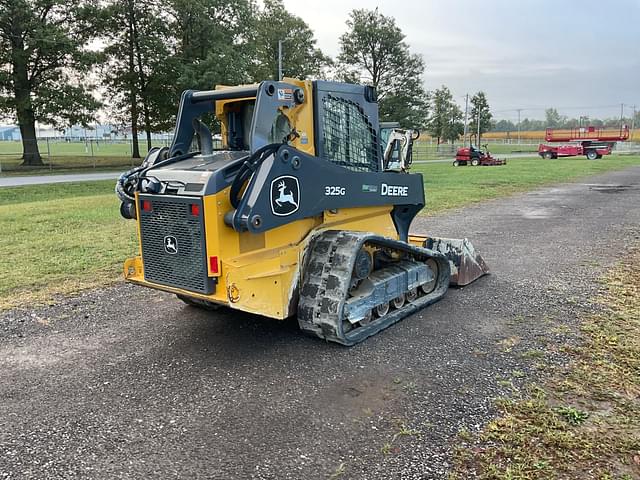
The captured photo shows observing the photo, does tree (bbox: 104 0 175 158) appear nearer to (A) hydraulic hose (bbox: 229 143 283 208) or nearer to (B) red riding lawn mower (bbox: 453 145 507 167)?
(B) red riding lawn mower (bbox: 453 145 507 167)

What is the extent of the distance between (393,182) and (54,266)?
507 cm

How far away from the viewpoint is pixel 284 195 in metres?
4.56

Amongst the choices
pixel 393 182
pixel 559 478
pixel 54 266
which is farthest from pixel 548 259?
pixel 54 266

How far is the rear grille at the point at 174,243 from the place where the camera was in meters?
4.38

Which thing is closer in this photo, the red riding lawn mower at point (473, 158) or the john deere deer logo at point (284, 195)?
the john deere deer logo at point (284, 195)

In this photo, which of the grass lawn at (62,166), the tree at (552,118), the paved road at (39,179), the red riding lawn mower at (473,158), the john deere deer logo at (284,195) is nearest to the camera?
the john deere deer logo at (284,195)

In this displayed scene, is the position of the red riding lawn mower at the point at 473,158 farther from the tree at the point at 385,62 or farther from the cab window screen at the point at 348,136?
the cab window screen at the point at 348,136

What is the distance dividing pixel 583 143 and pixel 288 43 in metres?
25.7

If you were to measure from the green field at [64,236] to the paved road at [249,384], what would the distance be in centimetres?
87

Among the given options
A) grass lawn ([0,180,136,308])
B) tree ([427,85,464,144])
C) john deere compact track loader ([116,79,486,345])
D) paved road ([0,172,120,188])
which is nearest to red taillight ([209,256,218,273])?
john deere compact track loader ([116,79,486,345])

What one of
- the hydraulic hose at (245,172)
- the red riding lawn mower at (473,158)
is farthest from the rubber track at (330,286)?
the red riding lawn mower at (473,158)

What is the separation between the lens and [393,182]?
6055 millimetres

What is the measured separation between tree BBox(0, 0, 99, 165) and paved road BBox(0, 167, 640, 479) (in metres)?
26.4

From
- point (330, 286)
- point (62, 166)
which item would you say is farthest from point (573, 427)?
point (62, 166)
